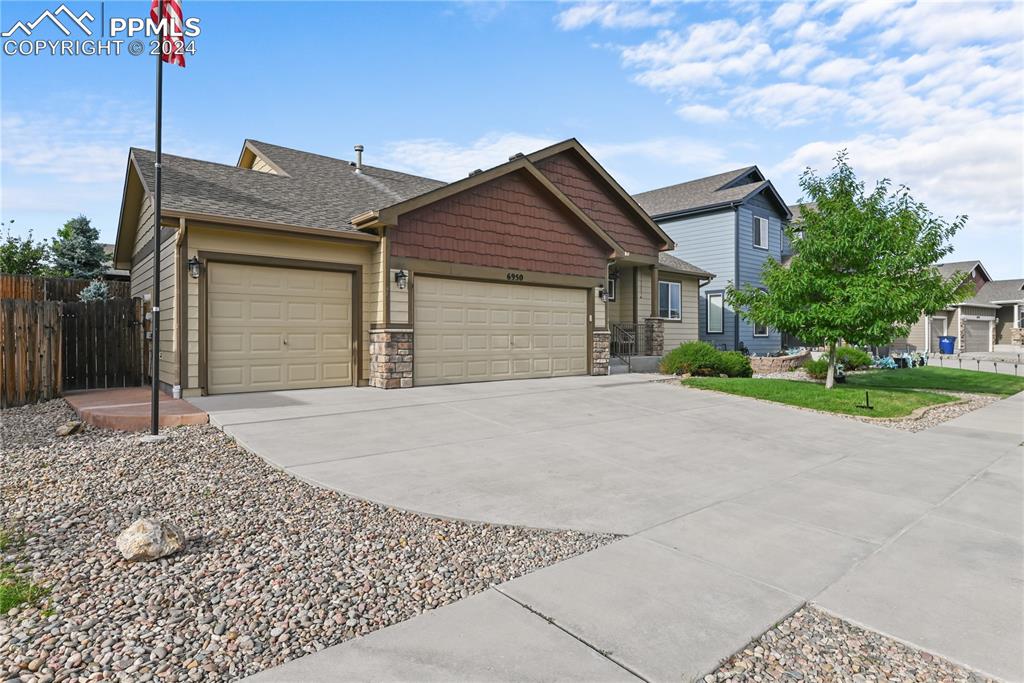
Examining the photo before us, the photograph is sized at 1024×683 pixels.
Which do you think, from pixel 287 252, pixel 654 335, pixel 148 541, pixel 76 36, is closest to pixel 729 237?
pixel 654 335

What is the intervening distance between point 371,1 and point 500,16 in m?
2.45

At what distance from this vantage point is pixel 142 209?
12.7 meters

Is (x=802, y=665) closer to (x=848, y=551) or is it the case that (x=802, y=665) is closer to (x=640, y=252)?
(x=848, y=551)

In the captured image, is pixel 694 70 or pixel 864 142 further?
pixel 864 142

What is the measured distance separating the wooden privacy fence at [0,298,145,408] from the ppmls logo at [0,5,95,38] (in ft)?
14.2

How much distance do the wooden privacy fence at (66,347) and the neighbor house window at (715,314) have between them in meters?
18.3

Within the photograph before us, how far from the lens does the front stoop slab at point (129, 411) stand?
23.4 ft

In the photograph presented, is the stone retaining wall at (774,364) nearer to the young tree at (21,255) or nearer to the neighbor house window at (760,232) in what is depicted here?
the neighbor house window at (760,232)

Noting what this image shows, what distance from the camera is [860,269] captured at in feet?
38.6

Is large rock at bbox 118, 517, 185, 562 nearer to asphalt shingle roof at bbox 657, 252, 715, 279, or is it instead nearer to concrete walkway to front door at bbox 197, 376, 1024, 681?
concrete walkway to front door at bbox 197, 376, 1024, 681

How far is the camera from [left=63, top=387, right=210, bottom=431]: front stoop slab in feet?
23.4

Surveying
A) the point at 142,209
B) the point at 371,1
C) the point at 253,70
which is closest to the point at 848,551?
the point at 371,1

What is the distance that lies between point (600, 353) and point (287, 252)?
8.08 m

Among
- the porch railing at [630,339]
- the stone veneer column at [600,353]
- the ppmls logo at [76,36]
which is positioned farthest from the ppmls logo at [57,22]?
the porch railing at [630,339]
